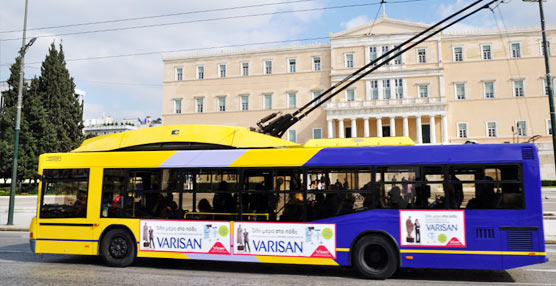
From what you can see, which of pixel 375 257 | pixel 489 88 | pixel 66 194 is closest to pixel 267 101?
pixel 489 88

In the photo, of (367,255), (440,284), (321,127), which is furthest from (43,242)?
(321,127)

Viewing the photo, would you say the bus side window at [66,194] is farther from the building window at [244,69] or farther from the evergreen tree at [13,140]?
the building window at [244,69]

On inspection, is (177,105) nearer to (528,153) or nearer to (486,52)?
(486,52)

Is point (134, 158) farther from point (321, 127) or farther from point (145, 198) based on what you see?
point (321, 127)

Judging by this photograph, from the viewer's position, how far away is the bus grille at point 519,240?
6.96 metres

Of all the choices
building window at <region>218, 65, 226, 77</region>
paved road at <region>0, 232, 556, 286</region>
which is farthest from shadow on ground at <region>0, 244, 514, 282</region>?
building window at <region>218, 65, 226, 77</region>

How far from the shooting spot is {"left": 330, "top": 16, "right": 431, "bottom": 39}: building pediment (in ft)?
156

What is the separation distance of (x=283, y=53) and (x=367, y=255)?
4676 cm

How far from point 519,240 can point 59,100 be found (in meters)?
45.0

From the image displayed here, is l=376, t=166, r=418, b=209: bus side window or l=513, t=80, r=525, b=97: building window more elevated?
l=513, t=80, r=525, b=97: building window

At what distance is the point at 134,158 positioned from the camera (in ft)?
29.1

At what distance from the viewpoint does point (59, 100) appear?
4284 cm

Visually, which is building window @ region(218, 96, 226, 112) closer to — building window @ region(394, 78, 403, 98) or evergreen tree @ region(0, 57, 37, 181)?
building window @ region(394, 78, 403, 98)

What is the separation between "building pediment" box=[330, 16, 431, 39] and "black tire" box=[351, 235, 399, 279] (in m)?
42.5
